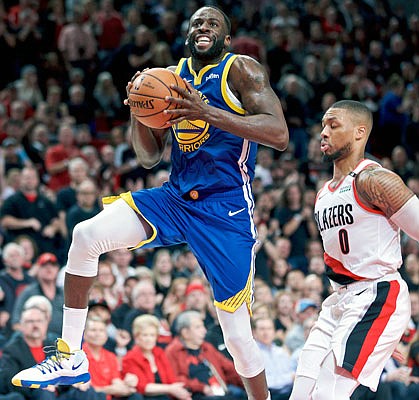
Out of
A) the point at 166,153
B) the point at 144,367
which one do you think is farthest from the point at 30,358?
the point at 166,153

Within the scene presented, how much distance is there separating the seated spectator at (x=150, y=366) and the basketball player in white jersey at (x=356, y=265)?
2896 millimetres

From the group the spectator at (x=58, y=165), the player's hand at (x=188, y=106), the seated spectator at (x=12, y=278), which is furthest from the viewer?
the spectator at (x=58, y=165)

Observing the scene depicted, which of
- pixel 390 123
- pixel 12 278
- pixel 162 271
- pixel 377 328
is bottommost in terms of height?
pixel 162 271

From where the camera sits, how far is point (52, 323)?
8617 millimetres

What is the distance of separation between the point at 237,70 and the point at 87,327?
360 centimetres

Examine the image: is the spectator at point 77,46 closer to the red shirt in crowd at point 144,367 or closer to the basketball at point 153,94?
the red shirt in crowd at point 144,367

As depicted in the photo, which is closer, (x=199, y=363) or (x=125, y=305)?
(x=199, y=363)

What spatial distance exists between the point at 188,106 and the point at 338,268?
1.40m

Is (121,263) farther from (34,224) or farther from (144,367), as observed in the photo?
(144,367)

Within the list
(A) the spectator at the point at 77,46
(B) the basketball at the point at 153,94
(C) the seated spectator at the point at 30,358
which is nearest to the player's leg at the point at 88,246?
(B) the basketball at the point at 153,94

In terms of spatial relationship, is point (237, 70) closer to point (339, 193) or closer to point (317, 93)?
point (339, 193)

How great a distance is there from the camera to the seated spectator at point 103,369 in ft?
25.9

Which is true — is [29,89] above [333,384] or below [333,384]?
above

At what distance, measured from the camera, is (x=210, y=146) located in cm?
546
